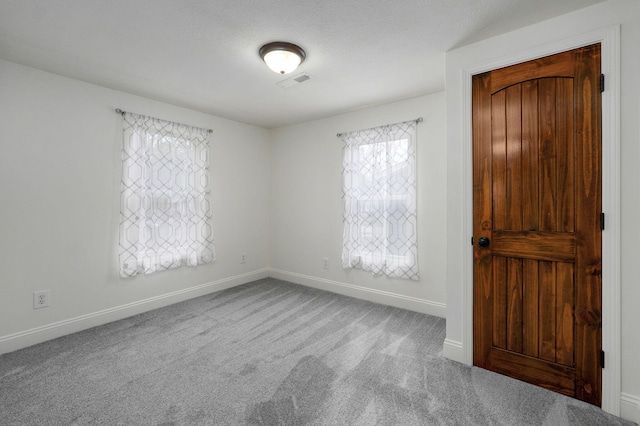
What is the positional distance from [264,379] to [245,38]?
8.06 feet

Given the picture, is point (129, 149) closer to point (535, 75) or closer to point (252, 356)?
point (252, 356)

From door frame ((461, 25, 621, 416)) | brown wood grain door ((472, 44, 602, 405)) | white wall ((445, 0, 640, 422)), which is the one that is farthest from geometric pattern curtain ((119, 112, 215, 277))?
door frame ((461, 25, 621, 416))

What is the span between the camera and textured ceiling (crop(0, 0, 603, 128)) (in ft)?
5.82

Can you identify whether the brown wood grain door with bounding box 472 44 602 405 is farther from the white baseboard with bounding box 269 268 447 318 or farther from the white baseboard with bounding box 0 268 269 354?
the white baseboard with bounding box 0 268 269 354

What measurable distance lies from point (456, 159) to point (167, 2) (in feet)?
7.29

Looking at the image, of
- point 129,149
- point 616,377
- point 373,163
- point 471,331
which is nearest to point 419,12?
point 373,163

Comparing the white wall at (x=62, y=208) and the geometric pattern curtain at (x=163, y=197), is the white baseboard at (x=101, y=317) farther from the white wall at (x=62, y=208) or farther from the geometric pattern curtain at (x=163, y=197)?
the geometric pattern curtain at (x=163, y=197)

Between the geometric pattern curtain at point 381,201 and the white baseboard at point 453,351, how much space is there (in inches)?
41.0

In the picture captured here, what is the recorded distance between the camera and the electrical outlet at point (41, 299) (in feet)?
8.35

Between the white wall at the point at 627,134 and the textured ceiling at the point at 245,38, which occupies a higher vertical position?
the textured ceiling at the point at 245,38

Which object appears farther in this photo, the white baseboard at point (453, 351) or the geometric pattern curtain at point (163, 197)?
the geometric pattern curtain at point (163, 197)

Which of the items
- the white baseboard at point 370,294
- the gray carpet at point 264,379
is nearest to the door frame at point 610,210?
the gray carpet at point 264,379

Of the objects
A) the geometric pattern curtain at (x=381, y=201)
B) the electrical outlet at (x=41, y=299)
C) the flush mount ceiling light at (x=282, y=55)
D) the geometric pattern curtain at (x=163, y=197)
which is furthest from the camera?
the geometric pattern curtain at (x=381, y=201)

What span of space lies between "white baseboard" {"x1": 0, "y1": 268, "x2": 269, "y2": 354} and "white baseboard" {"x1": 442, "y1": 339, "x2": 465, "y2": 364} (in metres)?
2.98
